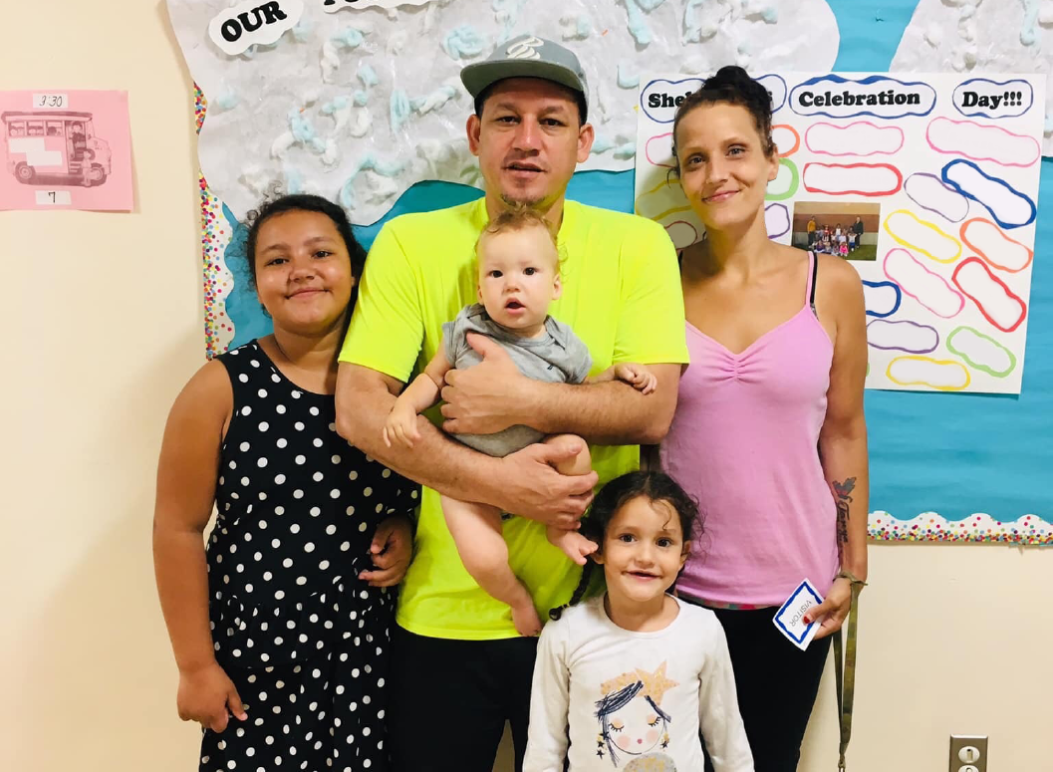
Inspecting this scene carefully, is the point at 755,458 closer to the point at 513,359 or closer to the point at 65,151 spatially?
the point at 513,359

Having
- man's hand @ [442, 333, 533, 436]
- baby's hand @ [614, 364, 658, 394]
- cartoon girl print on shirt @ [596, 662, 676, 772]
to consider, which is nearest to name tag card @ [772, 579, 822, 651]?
cartoon girl print on shirt @ [596, 662, 676, 772]

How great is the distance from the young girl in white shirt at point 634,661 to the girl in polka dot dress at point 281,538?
0.37 metres

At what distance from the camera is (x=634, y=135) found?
157 centimetres

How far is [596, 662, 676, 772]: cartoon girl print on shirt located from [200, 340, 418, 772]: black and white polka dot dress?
475 millimetres

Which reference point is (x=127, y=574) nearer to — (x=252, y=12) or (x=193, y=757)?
(x=193, y=757)

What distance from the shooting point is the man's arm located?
3.80ft

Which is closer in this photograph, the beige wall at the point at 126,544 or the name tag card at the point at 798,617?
the name tag card at the point at 798,617

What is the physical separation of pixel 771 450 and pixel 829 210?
2.09 feet

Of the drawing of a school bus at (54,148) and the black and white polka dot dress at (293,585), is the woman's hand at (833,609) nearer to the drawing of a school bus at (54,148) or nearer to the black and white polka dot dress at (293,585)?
the black and white polka dot dress at (293,585)

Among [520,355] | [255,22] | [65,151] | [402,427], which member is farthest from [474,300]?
[65,151]

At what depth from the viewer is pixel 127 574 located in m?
1.75

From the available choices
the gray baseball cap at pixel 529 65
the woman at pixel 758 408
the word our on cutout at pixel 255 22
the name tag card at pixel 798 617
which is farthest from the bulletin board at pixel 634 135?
the name tag card at pixel 798 617

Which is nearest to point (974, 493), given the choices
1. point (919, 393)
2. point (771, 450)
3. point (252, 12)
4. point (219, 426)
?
point (919, 393)

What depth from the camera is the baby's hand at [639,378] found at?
117 cm
